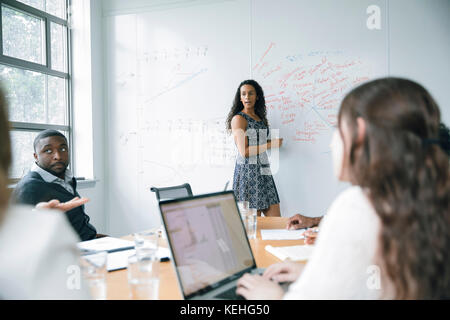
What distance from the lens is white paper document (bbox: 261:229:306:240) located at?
5.28 feet

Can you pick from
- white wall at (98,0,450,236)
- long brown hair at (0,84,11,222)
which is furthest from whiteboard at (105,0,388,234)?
long brown hair at (0,84,11,222)

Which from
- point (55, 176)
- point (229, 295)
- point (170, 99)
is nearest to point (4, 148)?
point (229, 295)

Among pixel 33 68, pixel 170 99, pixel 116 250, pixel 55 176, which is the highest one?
pixel 33 68

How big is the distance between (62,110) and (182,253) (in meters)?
3.34

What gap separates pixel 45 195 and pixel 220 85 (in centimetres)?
201

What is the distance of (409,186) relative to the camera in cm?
68

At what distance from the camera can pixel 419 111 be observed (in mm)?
688

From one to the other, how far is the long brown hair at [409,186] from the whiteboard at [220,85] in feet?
8.31

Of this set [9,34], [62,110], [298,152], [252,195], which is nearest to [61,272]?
[252,195]

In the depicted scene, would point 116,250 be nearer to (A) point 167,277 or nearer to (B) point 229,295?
(A) point 167,277

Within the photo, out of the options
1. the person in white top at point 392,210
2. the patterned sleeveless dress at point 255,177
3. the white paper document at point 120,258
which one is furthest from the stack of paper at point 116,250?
the patterned sleeveless dress at point 255,177

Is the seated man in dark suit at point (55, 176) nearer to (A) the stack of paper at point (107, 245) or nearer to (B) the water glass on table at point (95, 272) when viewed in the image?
(A) the stack of paper at point (107, 245)

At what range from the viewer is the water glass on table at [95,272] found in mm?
942
